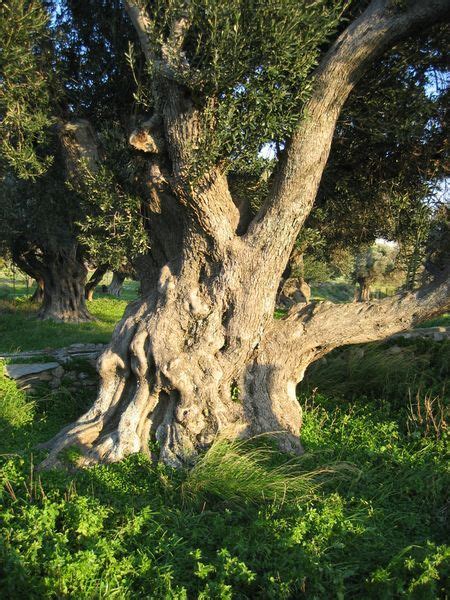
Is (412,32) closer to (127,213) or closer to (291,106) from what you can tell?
(291,106)

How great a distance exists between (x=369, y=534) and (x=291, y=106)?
198 inches

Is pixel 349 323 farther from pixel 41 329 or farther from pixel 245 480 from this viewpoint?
pixel 41 329

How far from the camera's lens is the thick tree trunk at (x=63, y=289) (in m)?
19.7

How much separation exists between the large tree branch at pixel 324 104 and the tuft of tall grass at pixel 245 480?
2.82 m

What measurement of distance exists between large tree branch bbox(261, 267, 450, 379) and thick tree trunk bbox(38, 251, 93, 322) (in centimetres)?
1484

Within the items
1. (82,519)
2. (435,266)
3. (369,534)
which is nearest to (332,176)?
(435,266)

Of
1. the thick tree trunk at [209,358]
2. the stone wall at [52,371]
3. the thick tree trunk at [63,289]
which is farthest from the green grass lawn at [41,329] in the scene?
the thick tree trunk at [209,358]

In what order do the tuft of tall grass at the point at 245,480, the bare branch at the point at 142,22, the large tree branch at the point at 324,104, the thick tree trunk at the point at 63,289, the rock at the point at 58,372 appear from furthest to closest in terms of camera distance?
1. the thick tree trunk at the point at 63,289
2. the rock at the point at 58,372
3. the bare branch at the point at 142,22
4. the large tree branch at the point at 324,104
5. the tuft of tall grass at the point at 245,480

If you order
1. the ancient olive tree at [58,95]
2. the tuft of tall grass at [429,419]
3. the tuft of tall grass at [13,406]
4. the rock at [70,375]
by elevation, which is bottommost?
the tuft of tall grass at [13,406]

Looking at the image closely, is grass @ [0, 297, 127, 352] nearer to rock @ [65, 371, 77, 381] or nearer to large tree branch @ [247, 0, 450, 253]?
rock @ [65, 371, 77, 381]

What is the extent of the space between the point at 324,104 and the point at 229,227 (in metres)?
2.05

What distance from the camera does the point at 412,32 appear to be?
6.04 m

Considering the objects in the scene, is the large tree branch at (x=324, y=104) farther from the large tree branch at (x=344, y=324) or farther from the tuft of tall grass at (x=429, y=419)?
the tuft of tall grass at (x=429, y=419)

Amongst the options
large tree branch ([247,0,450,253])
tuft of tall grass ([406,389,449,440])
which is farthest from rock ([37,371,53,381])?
tuft of tall grass ([406,389,449,440])
